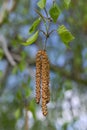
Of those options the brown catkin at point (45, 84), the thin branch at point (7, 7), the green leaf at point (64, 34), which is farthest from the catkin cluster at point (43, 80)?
the thin branch at point (7, 7)

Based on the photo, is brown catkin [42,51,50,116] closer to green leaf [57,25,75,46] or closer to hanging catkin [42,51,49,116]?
hanging catkin [42,51,49,116]

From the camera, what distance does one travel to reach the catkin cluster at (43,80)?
1.46 m

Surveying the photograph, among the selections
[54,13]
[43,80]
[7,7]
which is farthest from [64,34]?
[7,7]

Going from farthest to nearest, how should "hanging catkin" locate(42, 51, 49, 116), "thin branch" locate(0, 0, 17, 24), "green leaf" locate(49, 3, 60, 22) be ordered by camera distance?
"thin branch" locate(0, 0, 17, 24)
"green leaf" locate(49, 3, 60, 22)
"hanging catkin" locate(42, 51, 49, 116)

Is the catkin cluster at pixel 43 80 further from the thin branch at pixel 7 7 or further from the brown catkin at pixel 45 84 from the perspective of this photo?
the thin branch at pixel 7 7

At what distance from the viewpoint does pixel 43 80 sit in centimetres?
149

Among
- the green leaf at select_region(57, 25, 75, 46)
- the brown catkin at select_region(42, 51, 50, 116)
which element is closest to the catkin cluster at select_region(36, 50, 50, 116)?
the brown catkin at select_region(42, 51, 50, 116)

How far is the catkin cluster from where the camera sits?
146 cm

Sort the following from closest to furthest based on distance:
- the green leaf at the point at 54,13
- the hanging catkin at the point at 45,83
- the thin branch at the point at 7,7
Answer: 1. the hanging catkin at the point at 45,83
2. the green leaf at the point at 54,13
3. the thin branch at the point at 7,7

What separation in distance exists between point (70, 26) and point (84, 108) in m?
0.94

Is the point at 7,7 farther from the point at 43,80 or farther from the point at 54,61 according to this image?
the point at 43,80

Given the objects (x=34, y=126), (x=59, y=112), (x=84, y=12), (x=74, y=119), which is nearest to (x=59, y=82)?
(x=74, y=119)

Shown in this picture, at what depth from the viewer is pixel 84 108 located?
4.91m

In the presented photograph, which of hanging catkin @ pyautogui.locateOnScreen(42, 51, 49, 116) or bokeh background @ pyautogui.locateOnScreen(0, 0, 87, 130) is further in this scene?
bokeh background @ pyautogui.locateOnScreen(0, 0, 87, 130)
